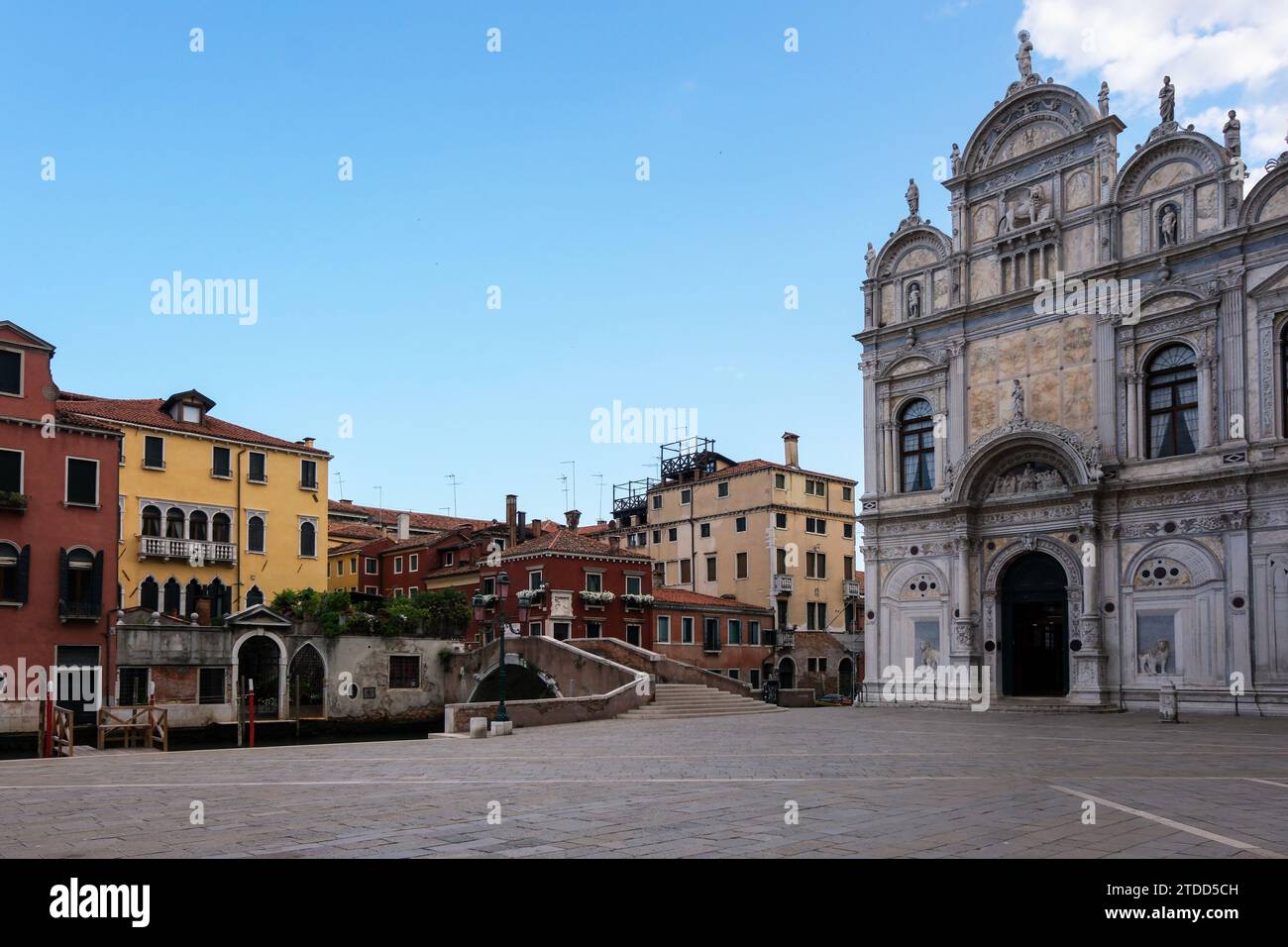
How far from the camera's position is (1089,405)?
32.5 m

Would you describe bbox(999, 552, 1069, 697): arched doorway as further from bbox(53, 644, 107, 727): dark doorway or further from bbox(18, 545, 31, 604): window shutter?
bbox(18, 545, 31, 604): window shutter

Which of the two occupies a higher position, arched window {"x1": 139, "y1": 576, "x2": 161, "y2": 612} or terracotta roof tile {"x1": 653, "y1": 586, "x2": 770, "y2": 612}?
arched window {"x1": 139, "y1": 576, "x2": 161, "y2": 612}

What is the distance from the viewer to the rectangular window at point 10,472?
34406mm

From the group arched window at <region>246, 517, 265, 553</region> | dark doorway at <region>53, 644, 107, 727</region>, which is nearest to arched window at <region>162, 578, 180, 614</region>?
arched window at <region>246, 517, 265, 553</region>

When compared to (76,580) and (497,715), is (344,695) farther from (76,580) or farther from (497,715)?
(497,715)

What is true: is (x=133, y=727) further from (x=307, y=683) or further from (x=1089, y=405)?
(x=1089, y=405)

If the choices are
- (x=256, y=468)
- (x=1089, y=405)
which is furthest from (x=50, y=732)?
(x=1089, y=405)

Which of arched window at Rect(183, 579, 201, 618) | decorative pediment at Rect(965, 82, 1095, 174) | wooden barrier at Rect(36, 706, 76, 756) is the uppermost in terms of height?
decorative pediment at Rect(965, 82, 1095, 174)

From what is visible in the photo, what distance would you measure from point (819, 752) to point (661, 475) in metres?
51.6

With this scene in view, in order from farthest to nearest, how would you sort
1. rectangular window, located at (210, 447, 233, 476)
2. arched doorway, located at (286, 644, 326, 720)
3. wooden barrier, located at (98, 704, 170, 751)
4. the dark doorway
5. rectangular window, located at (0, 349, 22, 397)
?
rectangular window, located at (210, 447, 233, 476), arched doorway, located at (286, 644, 326, 720), the dark doorway, rectangular window, located at (0, 349, 22, 397), wooden barrier, located at (98, 704, 170, 751)

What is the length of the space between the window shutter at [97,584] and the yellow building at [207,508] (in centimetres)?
652

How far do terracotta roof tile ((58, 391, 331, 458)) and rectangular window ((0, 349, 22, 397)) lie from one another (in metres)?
8.01

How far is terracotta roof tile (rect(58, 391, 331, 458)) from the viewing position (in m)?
44.6

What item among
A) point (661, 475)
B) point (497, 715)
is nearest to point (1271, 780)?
point (497, 715)
